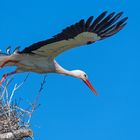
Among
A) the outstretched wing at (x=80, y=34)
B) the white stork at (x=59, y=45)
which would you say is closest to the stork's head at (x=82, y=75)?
the white stork at (x=59, y=45)

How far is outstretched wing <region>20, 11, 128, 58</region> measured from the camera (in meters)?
12.0

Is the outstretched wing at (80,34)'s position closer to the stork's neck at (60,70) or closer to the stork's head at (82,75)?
the stork's neck at (60,70)

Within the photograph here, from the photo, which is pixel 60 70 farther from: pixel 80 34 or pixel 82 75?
pixel 80 34

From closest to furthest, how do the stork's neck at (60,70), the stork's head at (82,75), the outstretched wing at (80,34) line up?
the outstretched wing at (80,34)
the stork's neck at (60,70)
the stork's head at (82,75)

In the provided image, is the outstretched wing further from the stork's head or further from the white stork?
the stork's head

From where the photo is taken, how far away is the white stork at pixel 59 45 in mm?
12133

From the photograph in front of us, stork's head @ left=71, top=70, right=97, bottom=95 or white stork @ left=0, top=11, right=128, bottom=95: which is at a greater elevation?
stork's head @ left=71, top=70, right=97, bottom=95

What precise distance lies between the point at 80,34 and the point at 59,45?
0.54 m

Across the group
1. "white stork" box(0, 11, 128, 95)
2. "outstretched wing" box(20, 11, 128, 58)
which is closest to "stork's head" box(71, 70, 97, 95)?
"white stork" box(0, 11, 128, 95)

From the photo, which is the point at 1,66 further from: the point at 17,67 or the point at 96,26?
the point at 96,26

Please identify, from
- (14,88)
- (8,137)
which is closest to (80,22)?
(14,88)

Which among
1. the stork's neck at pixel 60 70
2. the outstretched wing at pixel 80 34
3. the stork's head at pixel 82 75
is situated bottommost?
the outstretched wing at pixel 80 34

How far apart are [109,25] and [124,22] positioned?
Answer: 0.24 meters

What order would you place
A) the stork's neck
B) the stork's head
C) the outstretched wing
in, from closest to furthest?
1. the outstretched wing
2. the stork's neck
3. the stork's head
